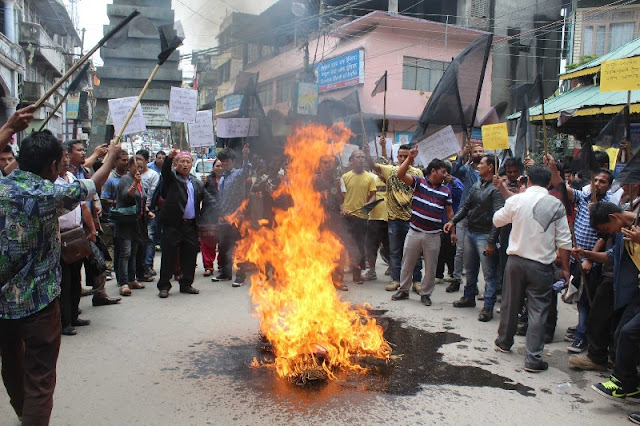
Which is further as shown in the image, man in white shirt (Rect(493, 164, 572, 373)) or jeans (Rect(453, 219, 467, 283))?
jeans (Rect(453, 219, 467, 283))

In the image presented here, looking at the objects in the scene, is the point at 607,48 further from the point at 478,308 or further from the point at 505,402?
the point at 505,402

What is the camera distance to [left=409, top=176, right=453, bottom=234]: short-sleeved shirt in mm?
7160

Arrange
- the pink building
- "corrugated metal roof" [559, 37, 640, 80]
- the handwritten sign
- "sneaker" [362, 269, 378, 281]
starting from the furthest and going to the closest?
1. the pink building
2. "corrugated metal roof" [559, 37, 640, 80]
3. "sneaker" [362, 269, 378, 281]
4. the handwritten sign

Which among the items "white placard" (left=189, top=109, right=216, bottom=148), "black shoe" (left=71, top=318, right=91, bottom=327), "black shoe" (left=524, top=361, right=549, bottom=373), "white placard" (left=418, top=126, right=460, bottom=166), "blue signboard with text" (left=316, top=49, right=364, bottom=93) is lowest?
"black shoe" (left=71, top=318, right=91, bottom=327)

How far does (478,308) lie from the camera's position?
7109 mm

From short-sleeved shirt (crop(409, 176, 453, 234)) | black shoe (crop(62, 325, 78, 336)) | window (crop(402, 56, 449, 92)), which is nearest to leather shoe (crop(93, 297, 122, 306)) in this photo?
black shoe (crop(62, 325, 78, 336))

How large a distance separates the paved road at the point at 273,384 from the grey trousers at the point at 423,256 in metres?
0.96

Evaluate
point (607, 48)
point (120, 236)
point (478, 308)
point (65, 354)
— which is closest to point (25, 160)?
point (65, 354)

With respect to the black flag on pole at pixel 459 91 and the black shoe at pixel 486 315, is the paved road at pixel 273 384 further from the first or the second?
the black flag on pole at pixel 459 91

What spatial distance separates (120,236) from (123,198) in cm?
56

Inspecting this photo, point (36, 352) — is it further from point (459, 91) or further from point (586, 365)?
point (459, 91)

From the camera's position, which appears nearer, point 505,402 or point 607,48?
point 505,402

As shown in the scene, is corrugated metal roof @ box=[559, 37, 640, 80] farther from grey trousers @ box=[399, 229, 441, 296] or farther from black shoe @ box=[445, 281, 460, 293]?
grey trousers @ box=[399, 229, 441, 296]

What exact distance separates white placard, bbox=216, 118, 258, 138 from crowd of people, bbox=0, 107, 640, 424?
81cm
